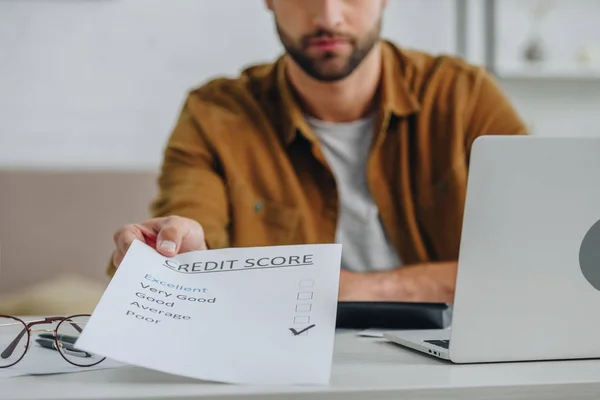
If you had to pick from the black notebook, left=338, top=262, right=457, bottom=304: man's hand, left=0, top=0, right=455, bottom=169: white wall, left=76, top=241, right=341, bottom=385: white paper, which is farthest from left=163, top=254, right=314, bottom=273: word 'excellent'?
left=0, top=0, right=455, bottom=169: white wall

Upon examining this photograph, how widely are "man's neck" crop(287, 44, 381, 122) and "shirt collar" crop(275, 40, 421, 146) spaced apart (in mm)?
24

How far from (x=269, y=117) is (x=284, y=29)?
19 centimetres

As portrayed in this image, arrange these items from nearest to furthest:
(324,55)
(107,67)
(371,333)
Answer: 1. (371,333)
2. (324,55)
3. (107,67)

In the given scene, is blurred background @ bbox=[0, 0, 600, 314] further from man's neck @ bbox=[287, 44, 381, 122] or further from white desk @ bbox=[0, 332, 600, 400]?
white desk @ bbox=[0, 332, 600, 400]

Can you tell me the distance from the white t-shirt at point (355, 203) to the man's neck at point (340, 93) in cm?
4

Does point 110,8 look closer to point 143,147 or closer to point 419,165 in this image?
point 143,147

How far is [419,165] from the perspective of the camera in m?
1.46

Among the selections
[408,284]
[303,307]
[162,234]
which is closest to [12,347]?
[162,234]

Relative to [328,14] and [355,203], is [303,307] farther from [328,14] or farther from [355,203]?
[328,14]

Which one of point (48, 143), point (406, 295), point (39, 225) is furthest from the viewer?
point (48, 143)

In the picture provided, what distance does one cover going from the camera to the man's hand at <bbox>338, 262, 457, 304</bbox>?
3.76ft

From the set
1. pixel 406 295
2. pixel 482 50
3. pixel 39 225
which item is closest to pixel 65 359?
pixel 406 295

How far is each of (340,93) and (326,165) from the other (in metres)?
0.19

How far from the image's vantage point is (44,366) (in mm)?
568
